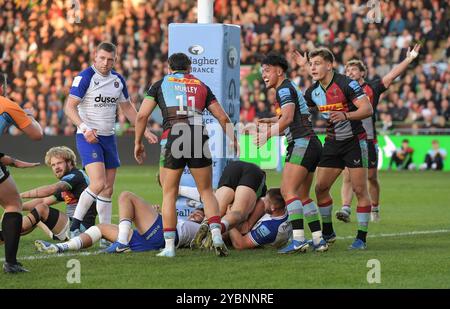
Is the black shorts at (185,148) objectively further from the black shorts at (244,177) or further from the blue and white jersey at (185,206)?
the blue and white jersey at (185,206)

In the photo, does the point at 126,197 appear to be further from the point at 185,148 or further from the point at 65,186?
the point at 65,186

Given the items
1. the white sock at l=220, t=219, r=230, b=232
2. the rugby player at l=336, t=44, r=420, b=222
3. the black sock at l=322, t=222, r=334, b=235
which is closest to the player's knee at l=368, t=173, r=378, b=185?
the rugby player at l=336, t=44, r=420, b=222

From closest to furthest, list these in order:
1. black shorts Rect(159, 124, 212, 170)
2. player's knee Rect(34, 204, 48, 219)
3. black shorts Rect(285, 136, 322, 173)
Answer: black shorts Rect(159, 124, 212, 170)
black shorts Rect(285, 136, 322, 173)
player's knee Rect(34, 204, 48, 219)

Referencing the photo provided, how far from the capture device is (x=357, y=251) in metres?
11.1

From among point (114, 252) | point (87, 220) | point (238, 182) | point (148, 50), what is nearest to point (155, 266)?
point (114, 252)

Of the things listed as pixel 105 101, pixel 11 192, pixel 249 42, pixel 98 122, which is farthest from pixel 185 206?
pixel 249 42

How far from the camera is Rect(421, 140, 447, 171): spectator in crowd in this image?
2762cm

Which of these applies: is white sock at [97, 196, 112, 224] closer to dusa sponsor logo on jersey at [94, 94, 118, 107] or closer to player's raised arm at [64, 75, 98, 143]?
player's raised arm at [64, 75, 98, 143]

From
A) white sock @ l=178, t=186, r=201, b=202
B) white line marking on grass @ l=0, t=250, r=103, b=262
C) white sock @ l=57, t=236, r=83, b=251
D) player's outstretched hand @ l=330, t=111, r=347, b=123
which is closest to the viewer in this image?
white line marking on grass @ l=0, t=250, r=103, b=262

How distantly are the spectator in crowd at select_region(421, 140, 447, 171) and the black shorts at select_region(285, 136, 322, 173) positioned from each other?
17.0m

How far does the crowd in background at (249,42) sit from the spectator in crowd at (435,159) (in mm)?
706

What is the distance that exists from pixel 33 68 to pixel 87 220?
21649mm
